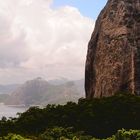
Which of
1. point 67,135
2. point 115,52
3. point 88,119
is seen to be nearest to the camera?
point 67,135

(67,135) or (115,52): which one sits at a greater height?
(115,52)

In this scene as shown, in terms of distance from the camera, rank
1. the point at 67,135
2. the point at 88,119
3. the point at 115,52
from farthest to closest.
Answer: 1. the point at 115,52
2. the point at 88,119
3. the point at 67,135

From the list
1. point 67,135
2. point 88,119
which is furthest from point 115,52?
point 67,135

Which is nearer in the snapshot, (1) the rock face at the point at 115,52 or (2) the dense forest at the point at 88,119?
(2) the dense forest at the point at 88,119

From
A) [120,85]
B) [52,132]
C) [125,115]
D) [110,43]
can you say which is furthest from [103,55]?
[52,132]

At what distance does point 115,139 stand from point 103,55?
78.8 ft

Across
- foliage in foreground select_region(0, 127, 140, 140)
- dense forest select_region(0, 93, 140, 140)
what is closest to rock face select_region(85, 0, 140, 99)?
dense forest select_region(0, 93, 140, 140)

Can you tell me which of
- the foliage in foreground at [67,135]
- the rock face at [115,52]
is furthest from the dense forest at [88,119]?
the rock face at [115,52]

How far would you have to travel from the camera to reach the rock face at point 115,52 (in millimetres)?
46531

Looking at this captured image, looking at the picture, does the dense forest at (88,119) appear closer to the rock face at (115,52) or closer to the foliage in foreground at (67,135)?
the foliage in foreground at (67,135)

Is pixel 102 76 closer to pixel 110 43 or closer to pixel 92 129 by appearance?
pixel 110 43

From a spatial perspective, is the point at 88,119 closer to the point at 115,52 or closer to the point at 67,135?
the point at 67,135

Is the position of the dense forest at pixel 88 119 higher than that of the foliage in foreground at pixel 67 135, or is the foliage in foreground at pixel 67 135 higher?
the dense forest at pixel 88 119

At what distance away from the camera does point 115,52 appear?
47.8 meters
